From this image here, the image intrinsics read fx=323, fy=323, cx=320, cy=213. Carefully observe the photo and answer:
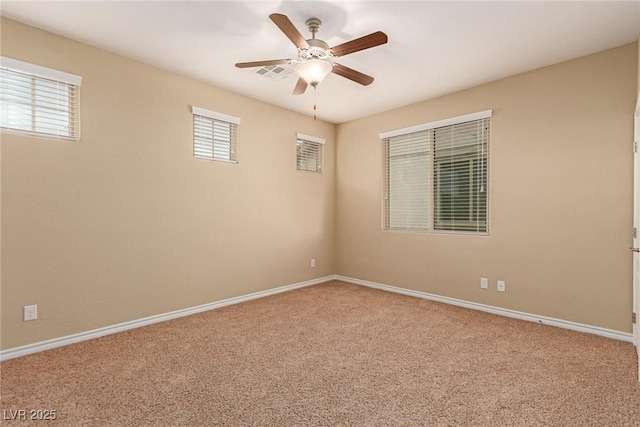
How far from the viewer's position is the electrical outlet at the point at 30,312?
2653 mm

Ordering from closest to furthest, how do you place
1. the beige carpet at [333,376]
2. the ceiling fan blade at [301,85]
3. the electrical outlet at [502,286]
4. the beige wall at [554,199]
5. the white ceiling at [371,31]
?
the beige carpet at [333,376] → the white ceiling at [371,31] → the ceiling fan blade at [301,85] → the beige wall at [554,199] → the electrical outlet at [502,286]

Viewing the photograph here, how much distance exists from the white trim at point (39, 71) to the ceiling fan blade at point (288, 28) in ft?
6.67

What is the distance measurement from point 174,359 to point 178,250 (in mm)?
1366

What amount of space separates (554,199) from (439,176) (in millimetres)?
1348

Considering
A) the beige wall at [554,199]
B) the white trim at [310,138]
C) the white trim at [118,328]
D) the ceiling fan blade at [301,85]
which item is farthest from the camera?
the white trim at [310,138]

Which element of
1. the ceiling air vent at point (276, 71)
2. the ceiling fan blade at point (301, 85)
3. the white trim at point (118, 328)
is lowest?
the white trim at point (118, 328)

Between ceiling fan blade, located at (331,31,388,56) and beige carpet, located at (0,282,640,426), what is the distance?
237cm

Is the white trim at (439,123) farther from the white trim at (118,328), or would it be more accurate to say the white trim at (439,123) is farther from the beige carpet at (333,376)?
the white trim at (118,328)

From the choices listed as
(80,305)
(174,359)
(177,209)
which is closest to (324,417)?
(174,359)

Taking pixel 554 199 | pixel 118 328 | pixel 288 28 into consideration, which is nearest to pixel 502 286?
pixel 554 199

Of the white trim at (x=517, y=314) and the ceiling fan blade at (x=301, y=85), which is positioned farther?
the white trim at (x=517, y=314)

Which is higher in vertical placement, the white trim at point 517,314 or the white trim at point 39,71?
the white trim at point 39,71

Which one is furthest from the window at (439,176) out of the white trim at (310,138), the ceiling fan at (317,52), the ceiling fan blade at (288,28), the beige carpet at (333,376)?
the ceiling fan blade at (288,28)

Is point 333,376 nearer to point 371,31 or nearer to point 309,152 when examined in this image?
point 371,31
